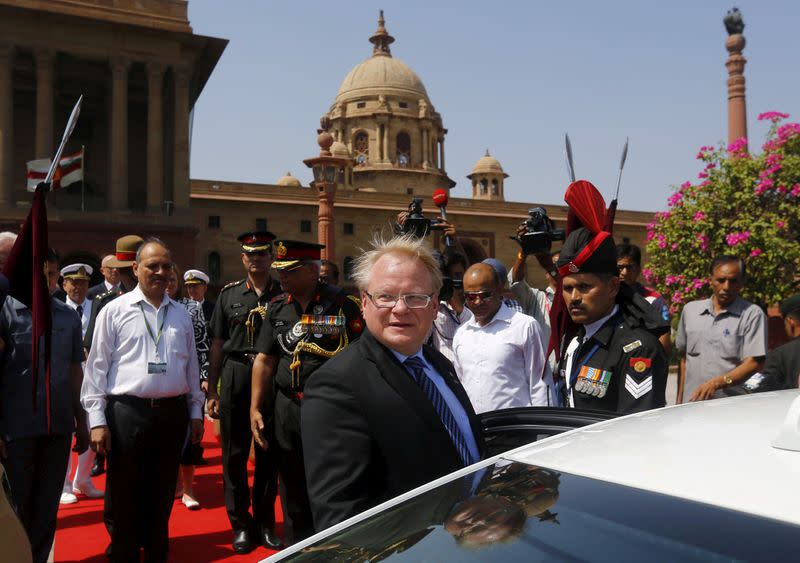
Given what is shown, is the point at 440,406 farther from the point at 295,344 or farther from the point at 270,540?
the point at 270,540

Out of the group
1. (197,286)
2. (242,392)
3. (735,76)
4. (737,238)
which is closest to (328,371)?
(242,392)

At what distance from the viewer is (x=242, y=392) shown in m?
5.59

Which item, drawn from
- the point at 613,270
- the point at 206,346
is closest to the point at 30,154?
the point at 206,346

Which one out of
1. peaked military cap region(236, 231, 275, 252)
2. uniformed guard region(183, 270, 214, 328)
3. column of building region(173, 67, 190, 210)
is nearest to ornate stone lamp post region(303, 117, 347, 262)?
column of building region(173, 67, 190, 210)

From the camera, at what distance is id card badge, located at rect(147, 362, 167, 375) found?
14.3 ft

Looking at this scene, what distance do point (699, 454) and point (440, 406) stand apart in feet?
3.07

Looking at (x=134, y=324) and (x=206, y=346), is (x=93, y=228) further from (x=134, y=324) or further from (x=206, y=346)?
(x=134, y=324)

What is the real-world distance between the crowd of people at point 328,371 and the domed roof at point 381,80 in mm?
68264

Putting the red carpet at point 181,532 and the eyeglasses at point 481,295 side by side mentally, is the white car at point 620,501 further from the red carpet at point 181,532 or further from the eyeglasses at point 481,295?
the red carpet at point 181,532

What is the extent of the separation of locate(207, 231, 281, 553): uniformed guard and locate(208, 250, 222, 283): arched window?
40.0 meters

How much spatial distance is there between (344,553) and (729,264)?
4689 mm

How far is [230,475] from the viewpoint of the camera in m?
5.32

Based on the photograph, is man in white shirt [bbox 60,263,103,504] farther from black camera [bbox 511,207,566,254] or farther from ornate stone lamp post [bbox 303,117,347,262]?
ornate stone lamp post [bbox 303,117,347,262]

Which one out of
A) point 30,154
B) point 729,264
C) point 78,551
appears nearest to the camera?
point 78,551
